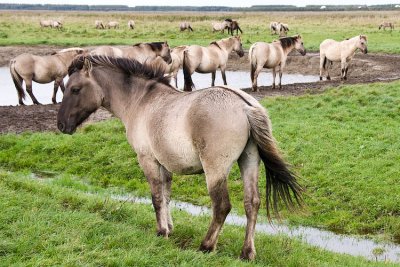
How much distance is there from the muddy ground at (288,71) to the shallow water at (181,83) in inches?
60.1

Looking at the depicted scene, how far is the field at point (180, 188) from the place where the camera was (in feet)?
16.1

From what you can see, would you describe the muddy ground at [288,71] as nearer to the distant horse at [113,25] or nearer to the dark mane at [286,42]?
the dark mane at [286,42]

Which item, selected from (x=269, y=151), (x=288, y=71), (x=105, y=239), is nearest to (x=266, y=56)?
(x=288, y=71)

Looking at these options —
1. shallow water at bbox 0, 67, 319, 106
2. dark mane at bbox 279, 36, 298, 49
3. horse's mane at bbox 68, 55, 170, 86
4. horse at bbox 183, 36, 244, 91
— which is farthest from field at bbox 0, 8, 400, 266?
shallow water at bbox 0, 67, 319, 106

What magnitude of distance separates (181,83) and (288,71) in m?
7.02

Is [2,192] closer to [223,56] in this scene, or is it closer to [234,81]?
[223,56]

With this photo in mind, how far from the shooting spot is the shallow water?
17561mm

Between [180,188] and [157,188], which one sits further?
[180,188]

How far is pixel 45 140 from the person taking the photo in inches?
438

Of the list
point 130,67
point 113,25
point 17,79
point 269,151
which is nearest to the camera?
point 269,151

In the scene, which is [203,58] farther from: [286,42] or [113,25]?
[113,25]

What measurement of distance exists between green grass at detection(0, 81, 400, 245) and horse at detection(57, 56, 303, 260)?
161 centimetres

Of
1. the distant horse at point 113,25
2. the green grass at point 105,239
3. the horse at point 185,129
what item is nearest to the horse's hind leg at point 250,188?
the horse at point 185,129

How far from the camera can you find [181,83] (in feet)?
70.1
